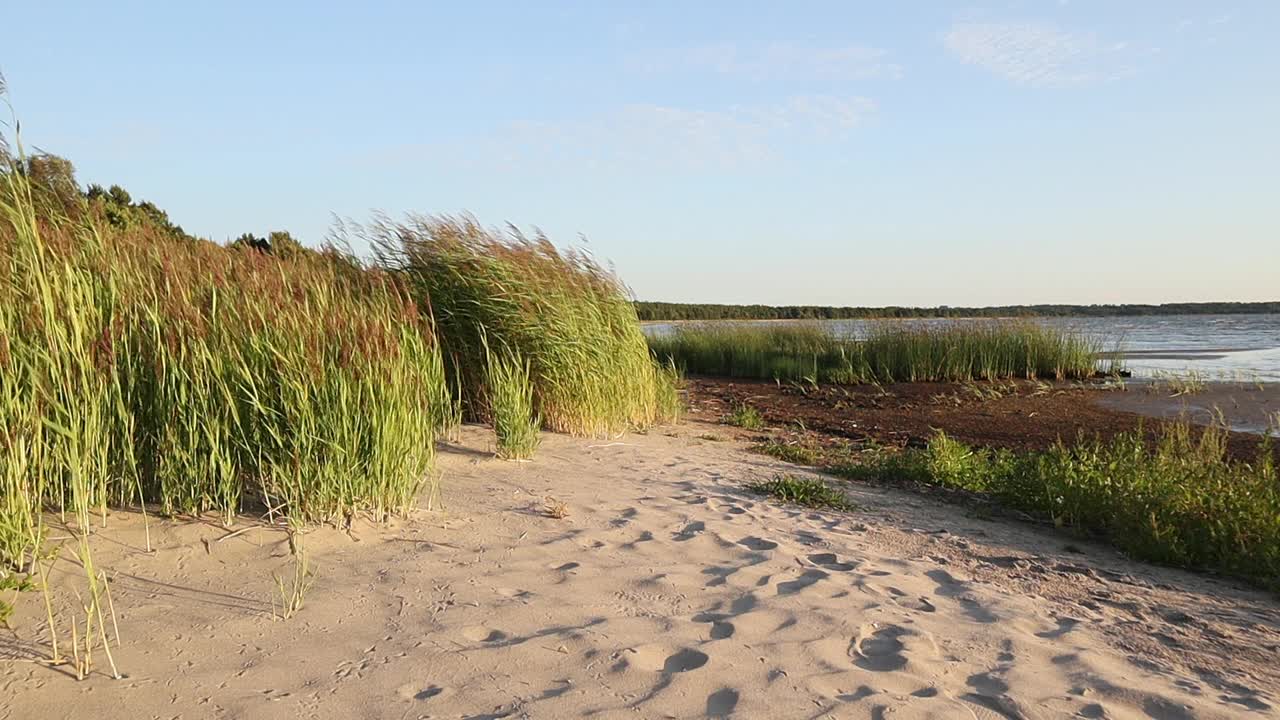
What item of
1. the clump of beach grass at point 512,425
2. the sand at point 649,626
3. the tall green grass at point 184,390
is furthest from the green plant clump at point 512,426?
the tall green grass at point 184,390

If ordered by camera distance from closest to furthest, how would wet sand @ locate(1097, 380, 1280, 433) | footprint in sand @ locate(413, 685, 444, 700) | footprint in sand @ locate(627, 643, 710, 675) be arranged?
footprint in sand @ locate(413, 685, 444, 700)
footprint in sand @ locate(627, 643, 710, 675)
wet sand @ locate(1097, 380, 1280, 433)

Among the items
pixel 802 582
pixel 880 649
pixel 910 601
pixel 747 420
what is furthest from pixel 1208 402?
pixel 880 649

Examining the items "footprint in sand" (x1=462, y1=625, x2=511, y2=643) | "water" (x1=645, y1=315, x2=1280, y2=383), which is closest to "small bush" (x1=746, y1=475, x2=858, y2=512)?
"footprint in sand" (x1=462, y1=625, x2=511, y2=643)

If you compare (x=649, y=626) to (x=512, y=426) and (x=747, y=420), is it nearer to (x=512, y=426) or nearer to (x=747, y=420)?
(x=512, y=426)

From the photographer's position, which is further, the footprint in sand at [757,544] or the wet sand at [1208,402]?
the wet sand at [1208,402]

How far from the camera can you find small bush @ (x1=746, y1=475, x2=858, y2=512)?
219 inches

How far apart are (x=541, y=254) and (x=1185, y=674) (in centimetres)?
687

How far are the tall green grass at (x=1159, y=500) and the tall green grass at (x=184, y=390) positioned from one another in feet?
13.6

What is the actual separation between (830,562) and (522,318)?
14.7 ft

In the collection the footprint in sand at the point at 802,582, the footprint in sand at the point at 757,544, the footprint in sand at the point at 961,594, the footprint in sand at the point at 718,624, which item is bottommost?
the footprint in sand at the point at 961,594

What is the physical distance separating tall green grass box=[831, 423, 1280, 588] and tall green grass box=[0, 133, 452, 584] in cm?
414

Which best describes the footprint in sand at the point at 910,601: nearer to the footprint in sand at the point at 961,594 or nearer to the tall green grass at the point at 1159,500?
the footprint in sand at the point at 961,594

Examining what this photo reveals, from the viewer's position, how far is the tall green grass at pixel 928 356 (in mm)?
17594

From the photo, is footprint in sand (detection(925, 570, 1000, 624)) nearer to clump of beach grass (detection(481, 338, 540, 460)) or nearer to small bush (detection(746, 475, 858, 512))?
small bush (detection(746, 475, 858, 512))
